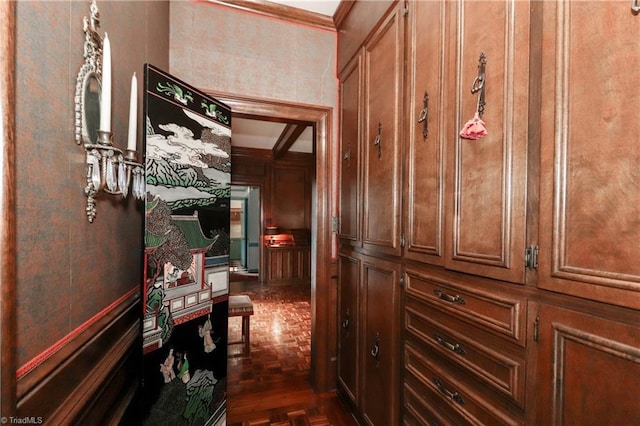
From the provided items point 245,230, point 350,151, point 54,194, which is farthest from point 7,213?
point 245,230

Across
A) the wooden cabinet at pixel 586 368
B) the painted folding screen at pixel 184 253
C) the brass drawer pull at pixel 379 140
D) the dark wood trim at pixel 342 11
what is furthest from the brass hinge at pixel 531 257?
the dark wood trim at pixel 342 11

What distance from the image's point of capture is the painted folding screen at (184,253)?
47.3 inches

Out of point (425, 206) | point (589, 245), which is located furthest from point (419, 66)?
point (589, 245)

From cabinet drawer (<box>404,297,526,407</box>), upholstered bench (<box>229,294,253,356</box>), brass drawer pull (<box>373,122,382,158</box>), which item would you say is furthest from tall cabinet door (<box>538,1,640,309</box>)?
upholstered bench (<box>229,294,253,356</box>)

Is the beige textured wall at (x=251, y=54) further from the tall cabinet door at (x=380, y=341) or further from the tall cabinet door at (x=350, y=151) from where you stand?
the tall cabinet door at (x=380, y=341)

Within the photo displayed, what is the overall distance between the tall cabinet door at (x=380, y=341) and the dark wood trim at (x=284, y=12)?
1934mm

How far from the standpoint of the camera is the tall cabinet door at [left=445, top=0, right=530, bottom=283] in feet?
2.80

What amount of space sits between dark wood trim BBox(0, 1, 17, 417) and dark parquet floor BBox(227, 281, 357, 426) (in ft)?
5.85

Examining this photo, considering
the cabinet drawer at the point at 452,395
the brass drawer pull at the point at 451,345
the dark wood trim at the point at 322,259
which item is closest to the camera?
the cabinet drawer at the point at 452,395

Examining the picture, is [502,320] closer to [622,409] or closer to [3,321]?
[622,409]

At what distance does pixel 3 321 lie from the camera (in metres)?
0.53

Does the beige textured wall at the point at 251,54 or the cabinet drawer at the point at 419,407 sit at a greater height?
the beige textured wall at the point at 251,54

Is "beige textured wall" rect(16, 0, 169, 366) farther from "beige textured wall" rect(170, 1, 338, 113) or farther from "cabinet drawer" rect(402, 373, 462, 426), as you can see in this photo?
"cabinet drawer" rect(402, 373, 462, 426)

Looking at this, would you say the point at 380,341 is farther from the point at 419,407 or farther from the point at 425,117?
the point at 425,117
